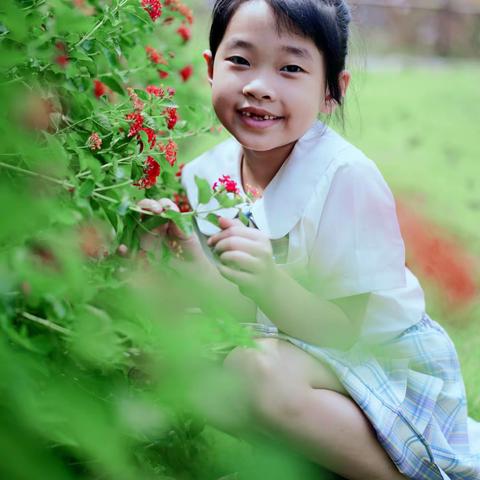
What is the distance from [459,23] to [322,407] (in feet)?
46.6

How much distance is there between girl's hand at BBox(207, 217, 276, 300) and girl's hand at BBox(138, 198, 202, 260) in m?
0.15

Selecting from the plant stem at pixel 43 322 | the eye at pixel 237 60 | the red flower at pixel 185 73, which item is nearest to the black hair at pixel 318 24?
the eye at pixel 237 60

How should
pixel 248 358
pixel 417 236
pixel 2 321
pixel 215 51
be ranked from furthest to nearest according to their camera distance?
pixel 417 236 < pixel 215 51 < pixel 248 358 < pixel 2 321

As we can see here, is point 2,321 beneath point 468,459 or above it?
above

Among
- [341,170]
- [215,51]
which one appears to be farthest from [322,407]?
[215,51]

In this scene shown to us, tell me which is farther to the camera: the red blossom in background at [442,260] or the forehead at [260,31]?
the red blossom in background at [442,260]

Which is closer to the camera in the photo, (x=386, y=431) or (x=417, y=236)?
(x=386, y=431)

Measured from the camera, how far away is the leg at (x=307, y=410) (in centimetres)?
179

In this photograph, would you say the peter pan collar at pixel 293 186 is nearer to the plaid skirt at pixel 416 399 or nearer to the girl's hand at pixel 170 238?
the girl's hand at pixel 170 238

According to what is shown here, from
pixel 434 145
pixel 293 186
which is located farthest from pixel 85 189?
pixel 434 145

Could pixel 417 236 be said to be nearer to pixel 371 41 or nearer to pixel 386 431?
pixel 386 431

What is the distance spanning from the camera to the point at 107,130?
62.8 inches

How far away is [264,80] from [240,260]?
1.60 feet

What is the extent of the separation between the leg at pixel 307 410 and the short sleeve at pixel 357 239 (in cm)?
18
